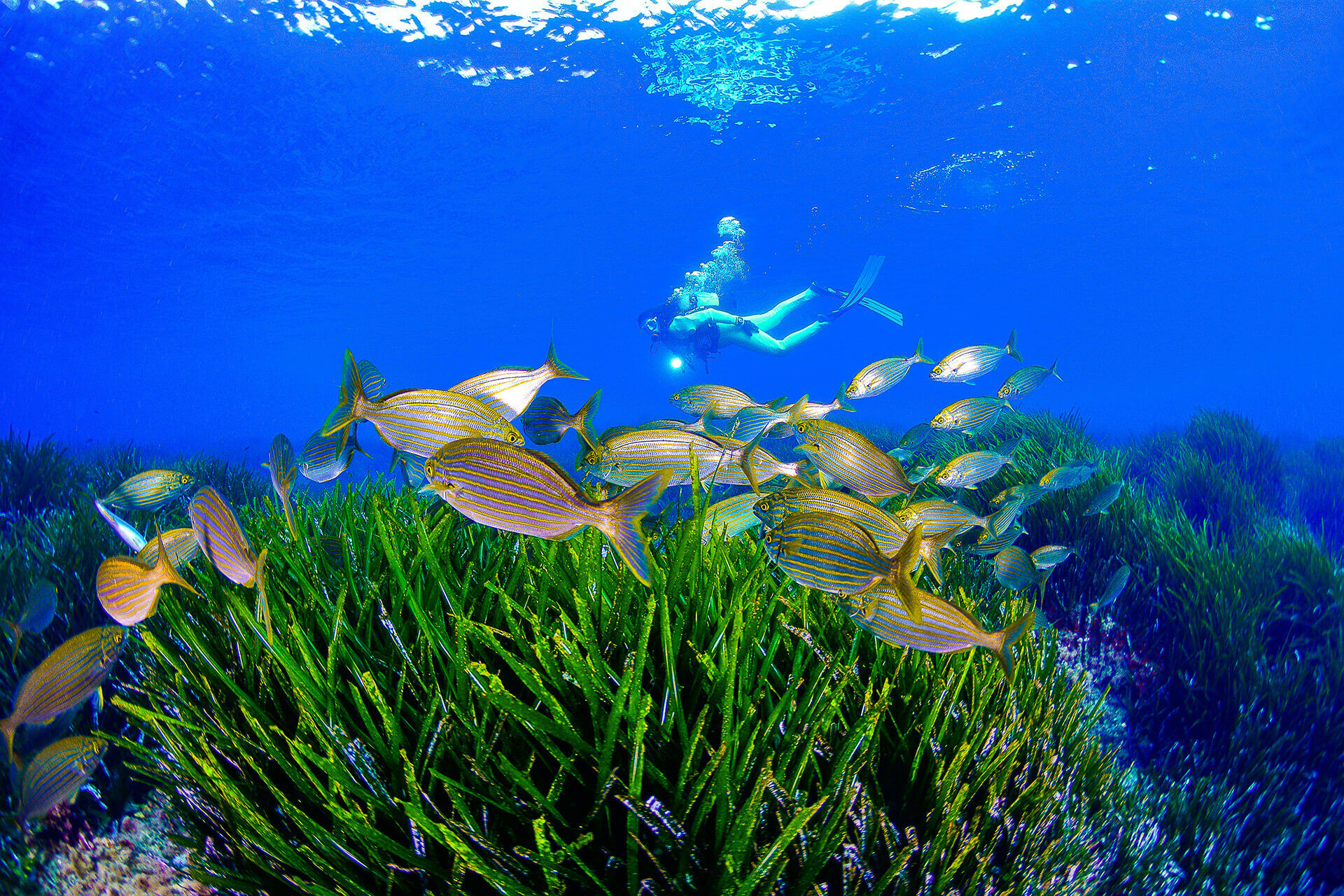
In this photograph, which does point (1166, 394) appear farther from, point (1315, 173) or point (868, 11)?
point (868, 11)

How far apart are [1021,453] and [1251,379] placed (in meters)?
184

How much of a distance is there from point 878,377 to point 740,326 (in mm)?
17466

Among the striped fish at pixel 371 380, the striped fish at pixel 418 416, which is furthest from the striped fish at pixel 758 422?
the striped fish at pixel 371 380

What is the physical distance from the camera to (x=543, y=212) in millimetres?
36656

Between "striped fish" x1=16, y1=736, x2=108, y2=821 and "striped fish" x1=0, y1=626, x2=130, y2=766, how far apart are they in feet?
0.50

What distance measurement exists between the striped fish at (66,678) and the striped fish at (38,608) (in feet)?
1.92

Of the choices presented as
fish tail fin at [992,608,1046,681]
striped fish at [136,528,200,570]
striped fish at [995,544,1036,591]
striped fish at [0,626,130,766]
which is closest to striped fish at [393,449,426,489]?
striped fish at [136,528,200,570]

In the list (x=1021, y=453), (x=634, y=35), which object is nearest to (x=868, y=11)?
(x=634, y=35)

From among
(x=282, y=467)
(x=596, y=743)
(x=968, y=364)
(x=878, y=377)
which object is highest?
(x=968, y=364)

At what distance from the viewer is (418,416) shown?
2021 mm

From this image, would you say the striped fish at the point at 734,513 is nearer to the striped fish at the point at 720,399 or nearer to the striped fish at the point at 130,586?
the striped fish at the point at 720,399

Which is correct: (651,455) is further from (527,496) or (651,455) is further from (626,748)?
(626,748)

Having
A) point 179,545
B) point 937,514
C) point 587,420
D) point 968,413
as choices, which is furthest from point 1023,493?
point 179,545

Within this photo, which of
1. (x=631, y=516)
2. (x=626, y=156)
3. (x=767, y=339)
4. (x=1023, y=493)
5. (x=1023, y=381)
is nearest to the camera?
(x=631, y=516)
